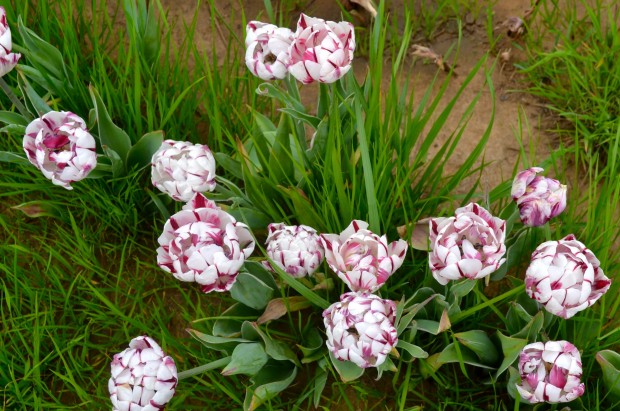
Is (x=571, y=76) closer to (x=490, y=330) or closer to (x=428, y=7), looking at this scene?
(x=428, y=7)

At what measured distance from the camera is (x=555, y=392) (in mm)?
1204

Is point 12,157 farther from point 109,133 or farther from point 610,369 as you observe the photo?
point 610,369

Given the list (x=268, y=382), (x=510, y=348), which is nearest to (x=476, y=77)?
(x=510, y=348)

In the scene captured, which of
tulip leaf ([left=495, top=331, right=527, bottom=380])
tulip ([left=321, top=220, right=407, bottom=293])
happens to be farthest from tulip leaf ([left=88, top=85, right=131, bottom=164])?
tulip leaf ([left=495, top=331, right=527, bottom=380])

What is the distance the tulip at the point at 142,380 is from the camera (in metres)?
1.18

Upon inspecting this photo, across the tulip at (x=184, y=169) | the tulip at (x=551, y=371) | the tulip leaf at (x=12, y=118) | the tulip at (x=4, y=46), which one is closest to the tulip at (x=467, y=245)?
the tulip at (x=551, y=371)

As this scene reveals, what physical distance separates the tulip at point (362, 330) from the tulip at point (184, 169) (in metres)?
0.32

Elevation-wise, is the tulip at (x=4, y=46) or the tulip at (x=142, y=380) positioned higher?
the tulip at (x=4, y=46)

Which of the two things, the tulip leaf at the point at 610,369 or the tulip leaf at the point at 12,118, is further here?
the tulip leaf at the point at 12,118

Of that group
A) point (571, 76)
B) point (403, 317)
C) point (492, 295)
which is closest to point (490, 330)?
point (492, 295)

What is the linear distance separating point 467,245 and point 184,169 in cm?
49

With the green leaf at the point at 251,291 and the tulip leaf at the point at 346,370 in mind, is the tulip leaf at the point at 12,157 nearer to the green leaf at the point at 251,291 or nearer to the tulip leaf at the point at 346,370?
the green leaf at the point at 251,291

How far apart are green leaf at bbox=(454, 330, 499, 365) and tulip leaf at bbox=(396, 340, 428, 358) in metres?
0.07

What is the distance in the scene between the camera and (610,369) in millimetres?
1314
